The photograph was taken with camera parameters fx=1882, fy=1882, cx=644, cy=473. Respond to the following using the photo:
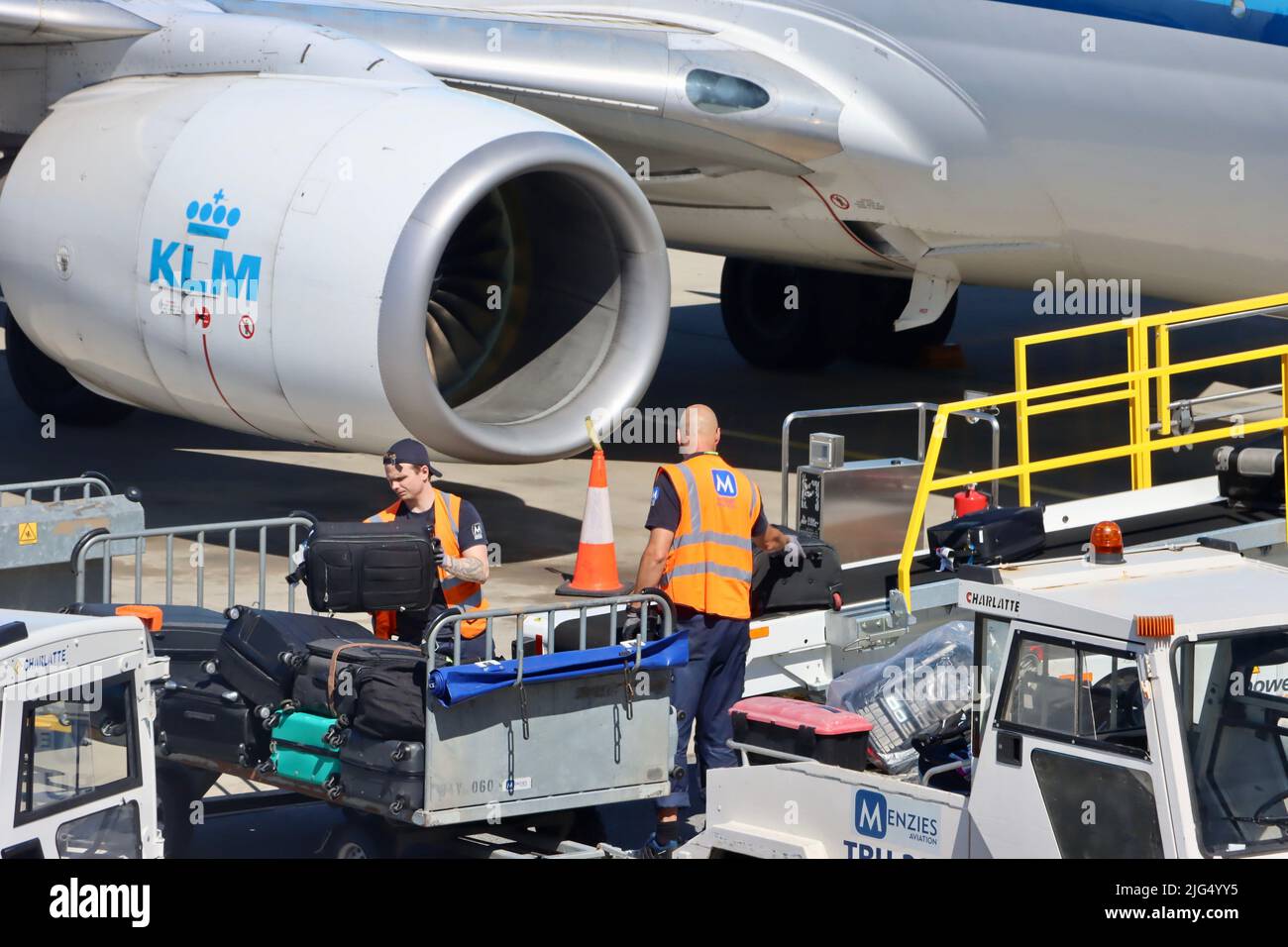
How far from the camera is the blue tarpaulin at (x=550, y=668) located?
585 cm

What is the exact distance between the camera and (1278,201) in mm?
10711

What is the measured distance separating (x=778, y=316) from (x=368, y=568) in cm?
1026

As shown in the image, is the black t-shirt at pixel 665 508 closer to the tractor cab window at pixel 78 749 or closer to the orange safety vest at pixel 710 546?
the orange safety vest at pixel 710 546

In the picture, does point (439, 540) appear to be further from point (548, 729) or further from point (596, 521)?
point (596, 521)

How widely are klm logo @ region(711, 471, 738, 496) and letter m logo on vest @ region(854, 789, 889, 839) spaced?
78.3 inches

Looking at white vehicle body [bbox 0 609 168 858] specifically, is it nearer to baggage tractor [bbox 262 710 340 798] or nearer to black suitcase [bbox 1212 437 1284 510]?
baggage tractor [bbox 262 710 340 798]

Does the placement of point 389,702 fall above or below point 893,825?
above

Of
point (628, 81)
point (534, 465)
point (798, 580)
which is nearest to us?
point (798, 580)

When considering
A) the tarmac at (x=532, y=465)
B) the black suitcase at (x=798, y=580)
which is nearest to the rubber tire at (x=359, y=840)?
the black suitcase at (x=798, y=580)

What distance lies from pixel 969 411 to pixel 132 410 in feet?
25.7

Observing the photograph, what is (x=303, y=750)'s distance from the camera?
625 centimetres

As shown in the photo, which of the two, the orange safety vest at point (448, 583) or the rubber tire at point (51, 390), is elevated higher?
the rubber tire at point (51, 390)

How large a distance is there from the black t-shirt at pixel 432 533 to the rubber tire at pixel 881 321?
932 cm

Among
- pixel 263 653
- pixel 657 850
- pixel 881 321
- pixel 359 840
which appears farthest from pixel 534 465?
pixel 657 850
